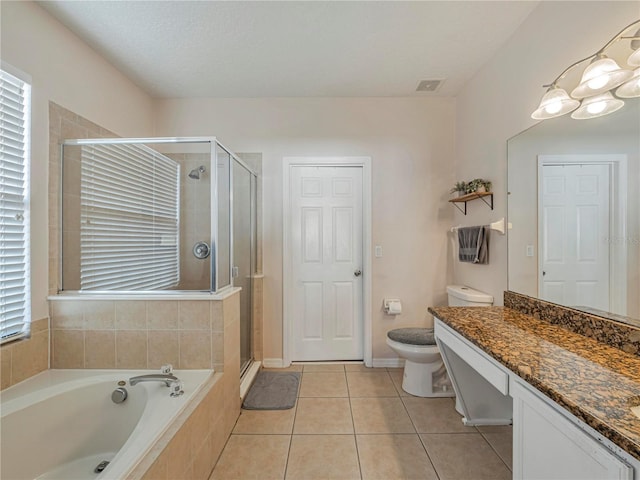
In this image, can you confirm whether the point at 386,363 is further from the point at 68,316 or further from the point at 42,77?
the point at 42,77

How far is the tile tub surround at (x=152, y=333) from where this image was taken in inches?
68.4

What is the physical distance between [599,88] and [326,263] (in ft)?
6.99

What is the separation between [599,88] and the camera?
1252 mm

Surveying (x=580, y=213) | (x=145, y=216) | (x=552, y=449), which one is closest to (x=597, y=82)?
(x=580, y=213)

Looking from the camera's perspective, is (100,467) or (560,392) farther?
(100,467)

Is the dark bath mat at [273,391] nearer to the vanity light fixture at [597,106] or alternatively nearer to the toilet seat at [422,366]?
the toilet seat at [422,366]

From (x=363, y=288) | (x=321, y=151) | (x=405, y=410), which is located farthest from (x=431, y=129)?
(x=405, y=410)

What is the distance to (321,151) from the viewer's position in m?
2.77

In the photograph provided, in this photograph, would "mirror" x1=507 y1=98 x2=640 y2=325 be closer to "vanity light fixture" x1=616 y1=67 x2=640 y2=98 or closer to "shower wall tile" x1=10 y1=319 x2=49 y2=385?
"vanity light fixture" x1=616 y1=67 x2=640 y2=98

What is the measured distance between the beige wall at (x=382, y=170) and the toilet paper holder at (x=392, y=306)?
53mm

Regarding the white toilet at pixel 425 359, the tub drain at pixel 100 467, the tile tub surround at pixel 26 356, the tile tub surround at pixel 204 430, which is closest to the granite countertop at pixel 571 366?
the white toilet at pixel 425 359

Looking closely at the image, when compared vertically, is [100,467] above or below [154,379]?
below

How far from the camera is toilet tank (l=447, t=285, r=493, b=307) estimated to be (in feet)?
6.99

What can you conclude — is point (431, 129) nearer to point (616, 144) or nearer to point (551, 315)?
point (616, 144)
